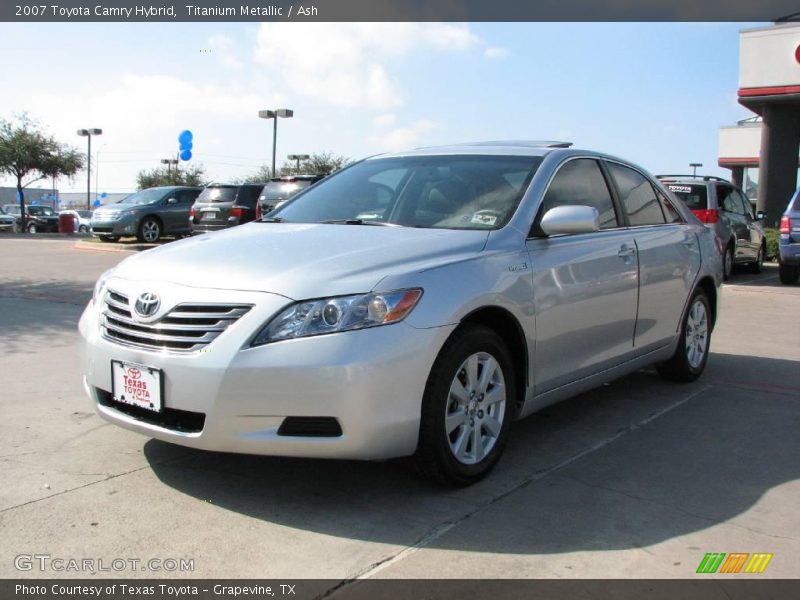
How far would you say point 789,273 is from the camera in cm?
1362

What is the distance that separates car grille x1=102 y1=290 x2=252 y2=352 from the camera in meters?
3.41

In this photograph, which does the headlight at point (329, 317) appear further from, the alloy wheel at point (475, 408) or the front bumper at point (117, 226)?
the front bumper at point (117, 226)

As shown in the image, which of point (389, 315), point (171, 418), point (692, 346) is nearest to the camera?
point (389, 315)

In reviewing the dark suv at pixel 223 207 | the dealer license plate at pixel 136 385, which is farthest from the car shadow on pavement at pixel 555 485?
the dark suv at pixel 223 207

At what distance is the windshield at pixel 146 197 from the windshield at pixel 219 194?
7.19 feet

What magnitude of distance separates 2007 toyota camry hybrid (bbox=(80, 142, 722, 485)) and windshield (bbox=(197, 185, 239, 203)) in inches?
564

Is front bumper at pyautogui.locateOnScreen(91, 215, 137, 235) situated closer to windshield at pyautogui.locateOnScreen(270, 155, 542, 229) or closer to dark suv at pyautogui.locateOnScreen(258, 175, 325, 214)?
dark suv at pyautogui.locateOnScreen(258, 175, 325, 214)

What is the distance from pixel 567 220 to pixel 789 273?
10950mm

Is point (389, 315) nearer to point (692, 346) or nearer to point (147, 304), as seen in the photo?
point (147, 304)

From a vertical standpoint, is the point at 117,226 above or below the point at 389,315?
below

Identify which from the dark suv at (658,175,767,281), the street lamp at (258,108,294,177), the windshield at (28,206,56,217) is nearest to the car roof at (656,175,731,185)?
the dark suv at (658,175,767,281)

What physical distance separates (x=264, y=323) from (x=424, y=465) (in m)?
0.98
